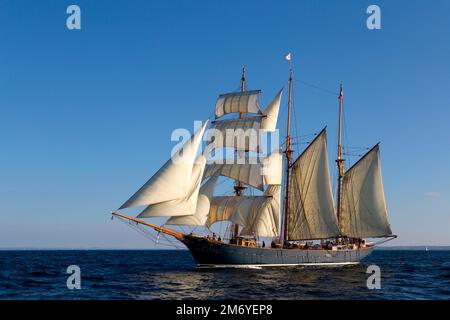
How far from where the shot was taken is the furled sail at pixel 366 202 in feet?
202

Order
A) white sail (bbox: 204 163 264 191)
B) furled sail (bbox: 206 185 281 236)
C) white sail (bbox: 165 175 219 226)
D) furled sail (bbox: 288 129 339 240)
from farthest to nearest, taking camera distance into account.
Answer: white sail (bbox: 204 163 264 191), furled sail (bbox: 288 129 339 240), furled sail (bbox: 206 185 281 236), white sail (bbox: 165 175 219 226)

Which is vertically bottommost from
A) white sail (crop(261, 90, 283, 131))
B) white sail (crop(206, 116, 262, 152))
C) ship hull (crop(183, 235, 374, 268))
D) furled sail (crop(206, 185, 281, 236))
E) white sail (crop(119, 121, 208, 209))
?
ship hull (crop(183, 235, 374, 268))

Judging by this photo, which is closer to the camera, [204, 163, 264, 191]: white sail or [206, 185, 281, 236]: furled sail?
[206, 185, 281, 236]: furled sail

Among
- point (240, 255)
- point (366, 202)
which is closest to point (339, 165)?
point (366, 202)

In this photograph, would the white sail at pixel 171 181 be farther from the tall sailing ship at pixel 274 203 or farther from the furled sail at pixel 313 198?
the furled sail at pixel 313 198

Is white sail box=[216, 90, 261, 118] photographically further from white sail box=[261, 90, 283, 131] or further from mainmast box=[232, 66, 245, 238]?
white sail box=[261, 90, 283, 131]

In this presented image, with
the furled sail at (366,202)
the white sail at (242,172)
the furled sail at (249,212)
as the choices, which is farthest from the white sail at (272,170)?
the furled sail at (366,202)

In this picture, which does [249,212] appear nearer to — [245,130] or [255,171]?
[255,171]

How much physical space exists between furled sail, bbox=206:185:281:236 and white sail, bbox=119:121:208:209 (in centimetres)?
1151

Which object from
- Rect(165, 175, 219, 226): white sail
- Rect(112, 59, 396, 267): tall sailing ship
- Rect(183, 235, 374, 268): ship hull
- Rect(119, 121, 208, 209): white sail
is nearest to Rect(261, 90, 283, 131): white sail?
Rect(112, 59, 396, 267): tall sailing ship

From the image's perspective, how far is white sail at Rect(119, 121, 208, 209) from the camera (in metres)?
41.7

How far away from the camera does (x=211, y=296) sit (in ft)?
99.7
